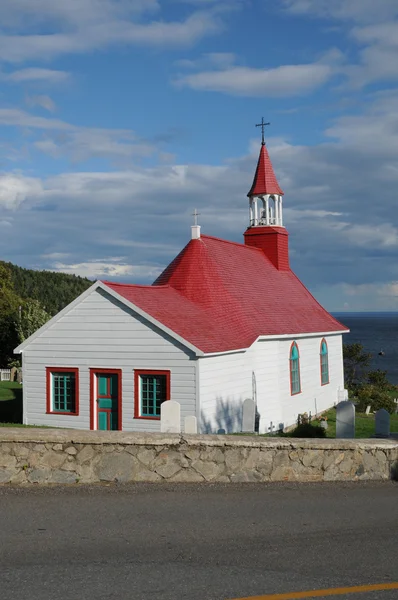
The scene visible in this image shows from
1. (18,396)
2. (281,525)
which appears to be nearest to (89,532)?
(281,525)

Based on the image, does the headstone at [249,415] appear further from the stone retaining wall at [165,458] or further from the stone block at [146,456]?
the stone block at [146,456]

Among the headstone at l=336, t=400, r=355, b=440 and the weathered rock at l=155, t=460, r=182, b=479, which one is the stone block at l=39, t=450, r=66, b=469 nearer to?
the weathered rock at l=155, t=460, r=182, b=479

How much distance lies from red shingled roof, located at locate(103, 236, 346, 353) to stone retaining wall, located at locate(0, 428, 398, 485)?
9366mm

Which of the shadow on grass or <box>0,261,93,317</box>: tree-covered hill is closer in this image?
the shadow on grass

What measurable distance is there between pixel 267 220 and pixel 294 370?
8585 millimetres

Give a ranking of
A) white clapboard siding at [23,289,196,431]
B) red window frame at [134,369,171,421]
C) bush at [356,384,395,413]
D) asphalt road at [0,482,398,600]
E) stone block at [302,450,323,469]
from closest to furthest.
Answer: asphalt road at [0,482,398,600] → stone block at [302,450,323,469] → white clapboard siding at [23,289,196,431] → red window frame at [134,369,171,421] → bush at [356,384,395,413]

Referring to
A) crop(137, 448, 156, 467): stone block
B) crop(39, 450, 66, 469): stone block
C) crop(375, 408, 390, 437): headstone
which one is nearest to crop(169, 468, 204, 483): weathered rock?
crop(137, 448, 156, 467): stone block

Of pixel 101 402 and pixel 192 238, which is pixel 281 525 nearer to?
pixel 101 402

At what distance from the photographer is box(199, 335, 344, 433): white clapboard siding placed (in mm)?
19641

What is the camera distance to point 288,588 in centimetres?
581

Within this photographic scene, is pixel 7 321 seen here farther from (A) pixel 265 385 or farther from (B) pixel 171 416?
(B) pixel 171 416

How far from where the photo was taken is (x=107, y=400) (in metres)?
20.1

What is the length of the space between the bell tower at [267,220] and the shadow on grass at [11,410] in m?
12.5

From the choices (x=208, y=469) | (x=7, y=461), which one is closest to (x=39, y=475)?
(x=7, y=461)
